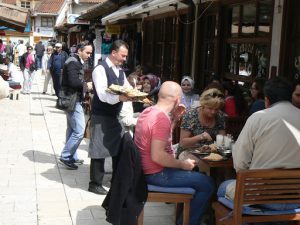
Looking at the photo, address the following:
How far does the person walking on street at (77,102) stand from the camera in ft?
21.0

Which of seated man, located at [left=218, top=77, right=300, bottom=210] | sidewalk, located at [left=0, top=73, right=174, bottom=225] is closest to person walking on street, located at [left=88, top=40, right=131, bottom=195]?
sidewalk, located at [left=0, top=73, right=174, bottom=225]

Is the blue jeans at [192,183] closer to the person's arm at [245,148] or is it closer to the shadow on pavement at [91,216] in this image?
the person's arm at [245,148]

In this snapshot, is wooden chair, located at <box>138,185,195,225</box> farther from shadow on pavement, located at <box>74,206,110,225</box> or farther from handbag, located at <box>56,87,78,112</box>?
handbag, located at <box>56,87,78,112</box>

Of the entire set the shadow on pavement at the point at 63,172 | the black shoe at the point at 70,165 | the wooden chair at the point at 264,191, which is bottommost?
the shadow on pavement at the point at 63,172

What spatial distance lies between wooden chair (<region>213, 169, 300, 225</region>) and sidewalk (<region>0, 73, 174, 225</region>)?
132 centimetres

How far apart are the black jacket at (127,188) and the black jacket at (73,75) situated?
8.79 feet

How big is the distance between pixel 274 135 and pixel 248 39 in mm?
4128

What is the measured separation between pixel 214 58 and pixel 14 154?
12.6 ft

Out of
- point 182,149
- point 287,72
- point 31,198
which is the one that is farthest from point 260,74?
point 31,198

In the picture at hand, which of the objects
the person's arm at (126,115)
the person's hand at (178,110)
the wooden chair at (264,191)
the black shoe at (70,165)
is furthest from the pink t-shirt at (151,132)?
the black shoe at (70,165)

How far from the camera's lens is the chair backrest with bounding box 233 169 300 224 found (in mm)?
3451

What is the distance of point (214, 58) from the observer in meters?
8.69

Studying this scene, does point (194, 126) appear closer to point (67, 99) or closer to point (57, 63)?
point (67, 99)

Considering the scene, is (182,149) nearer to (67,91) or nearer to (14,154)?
(67,91)
